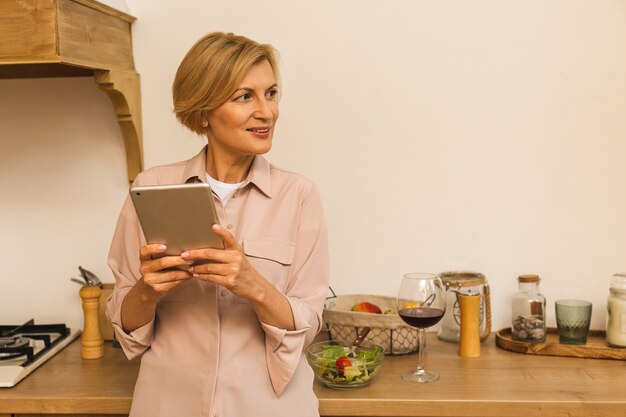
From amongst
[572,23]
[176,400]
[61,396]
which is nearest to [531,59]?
[572,23]

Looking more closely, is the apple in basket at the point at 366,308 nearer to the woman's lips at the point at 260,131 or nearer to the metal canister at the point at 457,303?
the metal canister at the point at 457,303

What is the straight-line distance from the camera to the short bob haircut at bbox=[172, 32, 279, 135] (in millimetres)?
1556

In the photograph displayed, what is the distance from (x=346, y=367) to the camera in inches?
66.7

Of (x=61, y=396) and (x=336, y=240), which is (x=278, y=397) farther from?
(x=336, y=240)

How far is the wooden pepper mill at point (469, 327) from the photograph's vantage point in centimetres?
191

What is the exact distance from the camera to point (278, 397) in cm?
153

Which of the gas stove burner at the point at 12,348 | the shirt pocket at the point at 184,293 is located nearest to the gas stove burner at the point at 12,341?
the gas stove burner at the point at 12,348

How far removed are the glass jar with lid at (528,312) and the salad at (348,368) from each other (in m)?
0.44

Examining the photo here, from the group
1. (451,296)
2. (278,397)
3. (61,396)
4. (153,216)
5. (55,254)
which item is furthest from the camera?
(55,254)

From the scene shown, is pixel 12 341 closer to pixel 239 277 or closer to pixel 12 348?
pixel 12 348

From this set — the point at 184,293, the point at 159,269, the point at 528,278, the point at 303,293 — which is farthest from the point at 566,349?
the point at 159,269

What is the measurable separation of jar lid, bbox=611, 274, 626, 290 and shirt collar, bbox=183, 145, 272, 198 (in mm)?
959

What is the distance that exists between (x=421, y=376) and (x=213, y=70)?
0.86 meters

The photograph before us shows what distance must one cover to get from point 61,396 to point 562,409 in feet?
3.71
